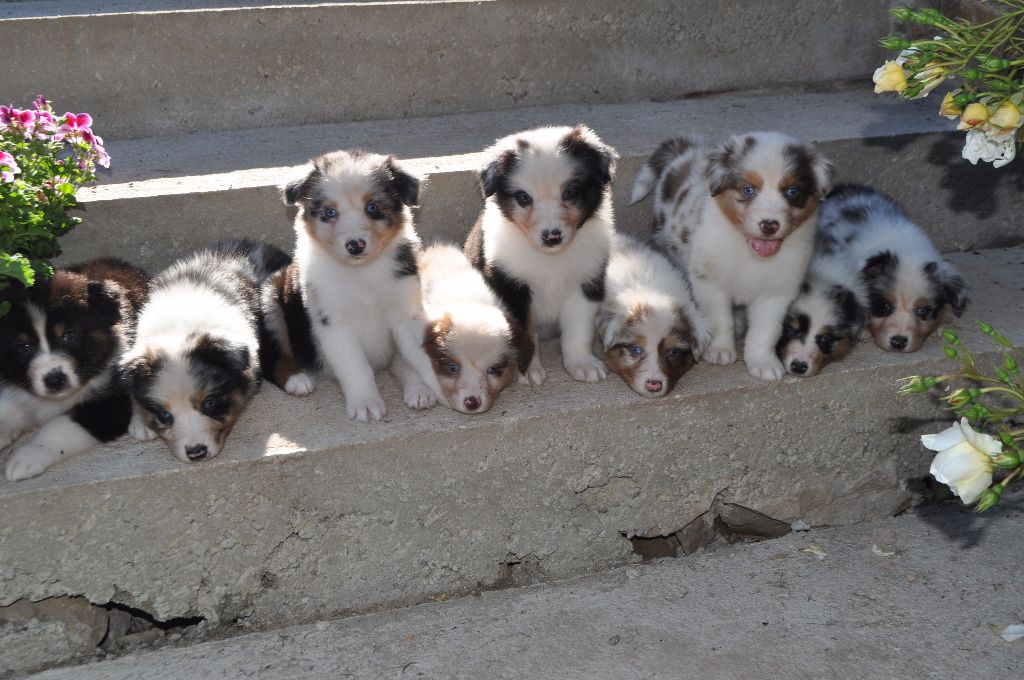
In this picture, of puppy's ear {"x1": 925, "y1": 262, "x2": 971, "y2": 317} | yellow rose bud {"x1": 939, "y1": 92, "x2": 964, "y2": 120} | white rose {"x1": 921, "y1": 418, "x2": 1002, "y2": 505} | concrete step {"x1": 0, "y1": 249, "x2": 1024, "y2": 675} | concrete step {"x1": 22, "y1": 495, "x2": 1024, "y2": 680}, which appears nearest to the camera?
white rose {"x1": 921, "y1": 418, "x2": 1002, "y2": 505}

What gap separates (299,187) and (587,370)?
61.0 inches

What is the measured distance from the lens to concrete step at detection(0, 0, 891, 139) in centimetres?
569

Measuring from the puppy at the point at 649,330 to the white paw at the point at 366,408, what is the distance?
3.54 ft

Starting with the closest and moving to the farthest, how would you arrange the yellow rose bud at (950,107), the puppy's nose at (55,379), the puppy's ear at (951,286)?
the yellow rose bud at (950,107) < the puppy's nose at (55,379) < the puppy's ear at (951,286)

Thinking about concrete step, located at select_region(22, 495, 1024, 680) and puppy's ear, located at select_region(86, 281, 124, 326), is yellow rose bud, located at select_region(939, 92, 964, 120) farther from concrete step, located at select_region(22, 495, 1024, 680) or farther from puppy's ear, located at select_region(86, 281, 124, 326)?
puppy's ear, located at select_region(86, 281, 124, 326)

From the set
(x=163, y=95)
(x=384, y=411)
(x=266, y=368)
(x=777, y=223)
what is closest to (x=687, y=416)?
(x=777, y=223)

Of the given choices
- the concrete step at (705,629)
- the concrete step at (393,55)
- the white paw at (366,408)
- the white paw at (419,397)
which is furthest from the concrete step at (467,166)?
the concrete step at (705,629)

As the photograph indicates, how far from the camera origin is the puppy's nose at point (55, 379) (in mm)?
3928

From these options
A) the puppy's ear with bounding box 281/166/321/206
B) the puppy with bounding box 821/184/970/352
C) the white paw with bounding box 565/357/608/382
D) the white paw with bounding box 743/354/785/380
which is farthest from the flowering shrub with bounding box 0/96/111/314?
the puppy with bounding box 821/184/970/352

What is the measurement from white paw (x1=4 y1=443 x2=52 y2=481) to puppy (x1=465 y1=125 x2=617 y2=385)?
2002mm

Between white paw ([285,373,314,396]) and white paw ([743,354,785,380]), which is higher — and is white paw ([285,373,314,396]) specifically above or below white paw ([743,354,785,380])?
above

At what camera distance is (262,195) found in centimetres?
490

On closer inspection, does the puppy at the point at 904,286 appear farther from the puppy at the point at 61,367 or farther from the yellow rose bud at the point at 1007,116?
the puppy at the point at 61,367

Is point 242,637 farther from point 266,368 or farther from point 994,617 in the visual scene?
point 994,617
